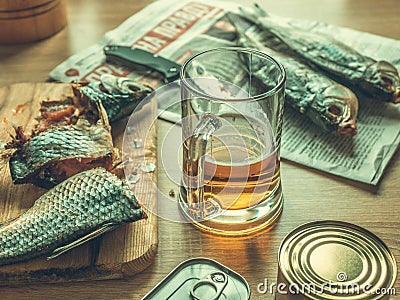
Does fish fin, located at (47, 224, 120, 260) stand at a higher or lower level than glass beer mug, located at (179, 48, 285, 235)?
lower

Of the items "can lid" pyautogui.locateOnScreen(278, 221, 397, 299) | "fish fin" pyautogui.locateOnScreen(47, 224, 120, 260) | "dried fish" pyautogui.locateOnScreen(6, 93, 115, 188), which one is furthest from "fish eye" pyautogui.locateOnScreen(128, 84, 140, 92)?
"can lid" pyautogui.locateOnScreen(278, 221, 397, 299)

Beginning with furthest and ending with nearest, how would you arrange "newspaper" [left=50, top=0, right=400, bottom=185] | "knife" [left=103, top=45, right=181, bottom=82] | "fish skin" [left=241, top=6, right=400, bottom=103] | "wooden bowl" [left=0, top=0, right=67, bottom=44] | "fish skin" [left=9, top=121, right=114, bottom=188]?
"wooden bowl" [left=0, top=0, right=67, bottom=44], "knife" [left=103, top=45, right=181, bottom=82], "fish skin" [left=241, top=6, right=400, bottom=103], "newspaper" [left=50, top=0, right=400, bottom=185], "fish skin" [left=9, top=121, right=114, bottom=188]

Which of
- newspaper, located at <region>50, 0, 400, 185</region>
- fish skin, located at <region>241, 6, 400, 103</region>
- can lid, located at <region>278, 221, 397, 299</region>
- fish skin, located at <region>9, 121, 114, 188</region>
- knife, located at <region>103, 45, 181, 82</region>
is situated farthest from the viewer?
knife, located at <region>103, 45, 181, 82</region>

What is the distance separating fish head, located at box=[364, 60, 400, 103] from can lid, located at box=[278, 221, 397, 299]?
46cm

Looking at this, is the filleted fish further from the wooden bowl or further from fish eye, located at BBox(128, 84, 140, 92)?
the wooden bowl

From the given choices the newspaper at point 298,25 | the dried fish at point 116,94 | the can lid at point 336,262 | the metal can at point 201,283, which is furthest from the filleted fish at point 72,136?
the can lid at point 336,262

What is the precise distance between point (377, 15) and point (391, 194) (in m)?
0.67

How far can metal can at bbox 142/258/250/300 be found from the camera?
0.83 m

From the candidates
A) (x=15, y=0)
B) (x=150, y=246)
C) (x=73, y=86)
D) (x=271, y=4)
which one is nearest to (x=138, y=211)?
(x=150, y=246)

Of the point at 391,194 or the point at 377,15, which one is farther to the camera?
the point at 377,15

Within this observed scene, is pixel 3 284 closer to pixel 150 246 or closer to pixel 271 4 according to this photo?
pixel 150 246

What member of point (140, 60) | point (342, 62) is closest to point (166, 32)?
point (140, 60)

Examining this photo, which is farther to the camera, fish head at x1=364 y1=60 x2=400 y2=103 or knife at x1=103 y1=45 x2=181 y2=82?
knife at x1=103 y1=45 x2=181 y2=82

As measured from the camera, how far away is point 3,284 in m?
0.88
